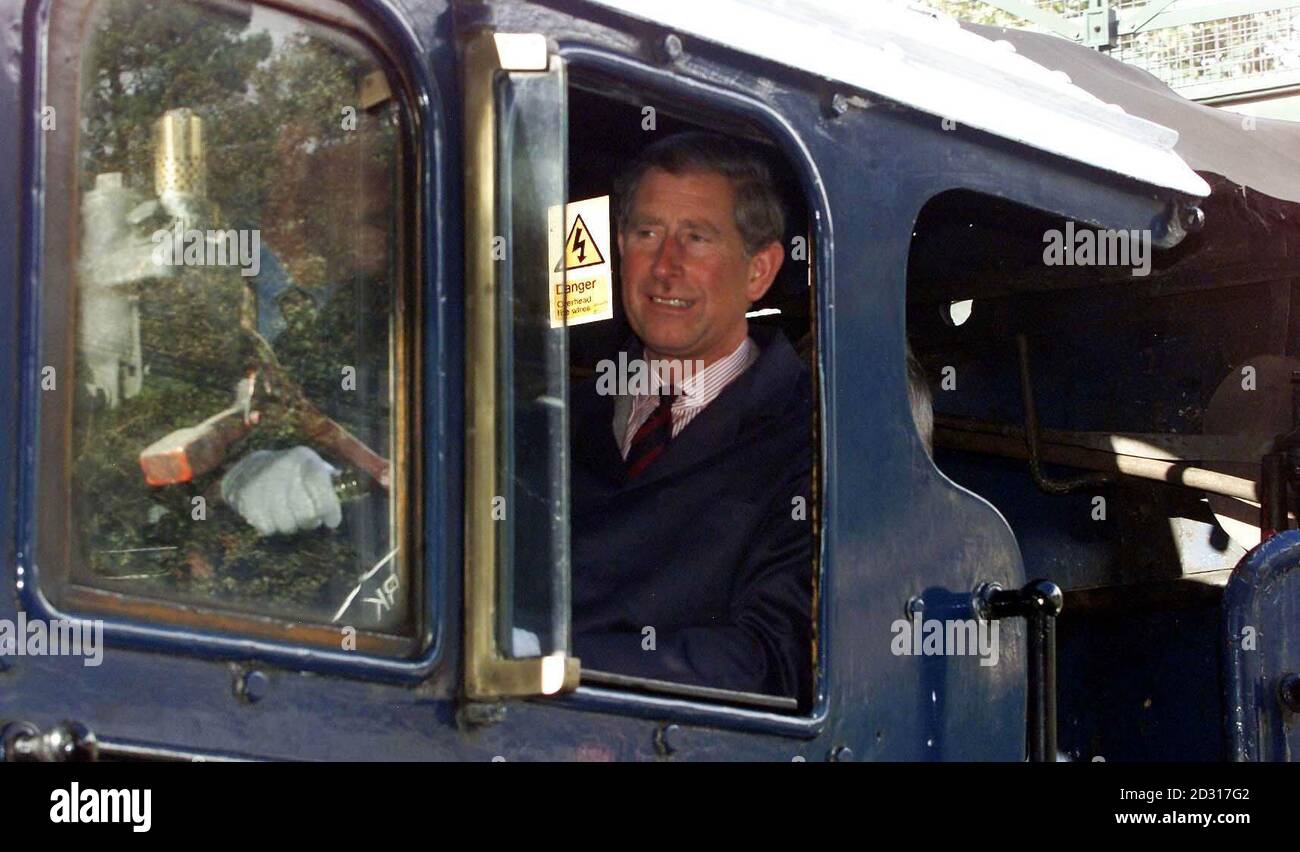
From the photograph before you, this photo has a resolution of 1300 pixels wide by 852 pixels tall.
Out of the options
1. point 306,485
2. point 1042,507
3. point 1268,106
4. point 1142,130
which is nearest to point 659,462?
point 306,485

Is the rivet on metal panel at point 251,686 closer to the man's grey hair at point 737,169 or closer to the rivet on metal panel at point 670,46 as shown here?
the rivet on metal panel at point 670,46

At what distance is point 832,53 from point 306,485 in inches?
44.3

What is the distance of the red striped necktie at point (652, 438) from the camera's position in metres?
3.03

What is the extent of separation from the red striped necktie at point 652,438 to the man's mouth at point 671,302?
0.21 m

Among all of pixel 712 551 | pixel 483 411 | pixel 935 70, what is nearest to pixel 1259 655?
pixel 712 551

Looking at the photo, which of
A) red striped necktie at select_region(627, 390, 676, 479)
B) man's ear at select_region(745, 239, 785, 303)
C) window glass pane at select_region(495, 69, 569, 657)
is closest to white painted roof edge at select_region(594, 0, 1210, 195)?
window glass pane at select_region(495, 69, 569, 657)

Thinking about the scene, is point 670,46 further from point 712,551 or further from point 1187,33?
point 1187,33

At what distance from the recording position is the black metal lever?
109 inches

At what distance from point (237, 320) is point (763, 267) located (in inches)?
60.0

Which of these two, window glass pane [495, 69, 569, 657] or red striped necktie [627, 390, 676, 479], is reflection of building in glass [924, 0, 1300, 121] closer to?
red striped necktie [627, 390, 676, 479]

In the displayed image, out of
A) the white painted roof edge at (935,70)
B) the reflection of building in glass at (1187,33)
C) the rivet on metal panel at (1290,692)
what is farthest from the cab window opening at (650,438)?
the reflection of building in glass at (1187,33)

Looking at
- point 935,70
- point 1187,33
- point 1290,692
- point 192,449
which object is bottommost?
point 1290,692

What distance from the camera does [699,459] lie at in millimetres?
2936

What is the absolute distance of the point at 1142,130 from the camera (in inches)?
134
